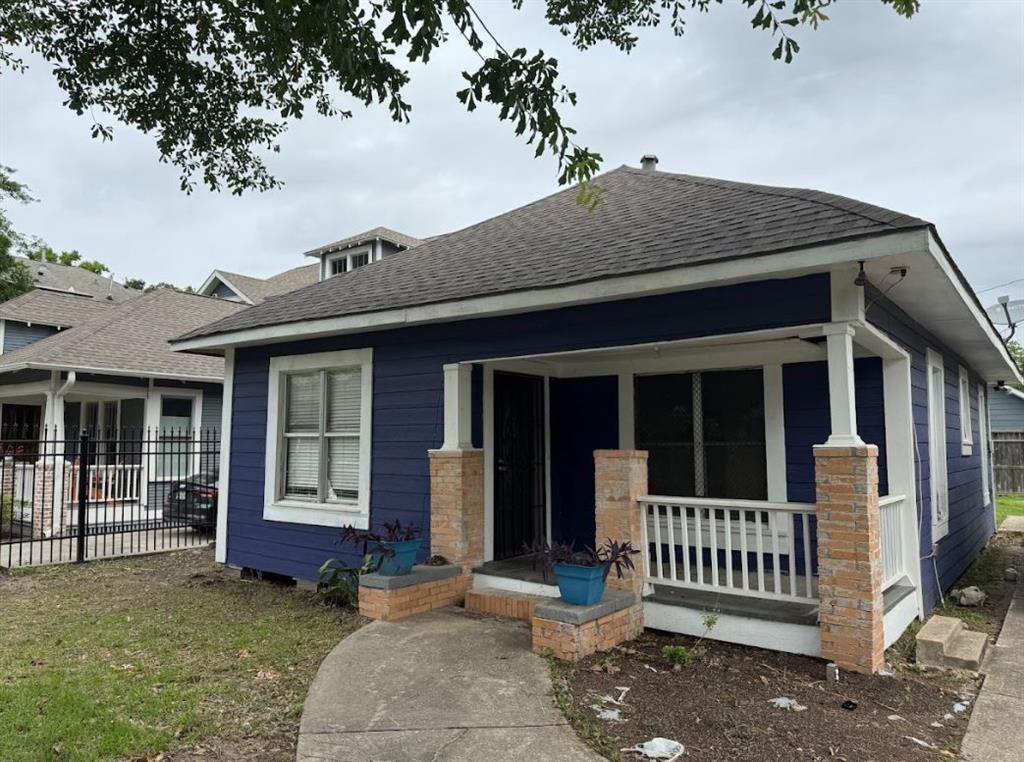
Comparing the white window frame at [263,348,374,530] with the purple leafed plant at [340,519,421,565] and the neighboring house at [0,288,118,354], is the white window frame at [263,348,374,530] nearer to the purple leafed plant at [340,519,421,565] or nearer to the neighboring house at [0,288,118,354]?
the purple leafed plant at [340,519,421,565]

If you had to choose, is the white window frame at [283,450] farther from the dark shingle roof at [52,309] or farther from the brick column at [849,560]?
the dark shingle roof at [52,309]

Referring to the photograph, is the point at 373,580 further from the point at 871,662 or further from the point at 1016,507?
the point at 1016,507

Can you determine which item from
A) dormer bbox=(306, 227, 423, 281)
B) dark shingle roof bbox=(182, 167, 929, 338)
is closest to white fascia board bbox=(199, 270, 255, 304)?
dormer bbox=(306, 227, 423, 281)

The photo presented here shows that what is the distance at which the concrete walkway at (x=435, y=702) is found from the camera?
321cm

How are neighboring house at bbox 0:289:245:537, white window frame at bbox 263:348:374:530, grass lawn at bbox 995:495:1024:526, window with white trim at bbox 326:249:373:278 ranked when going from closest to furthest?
1. white window frame at bbox 263:348:374:530
2. neighboring house at bbox 0:289:245:537
3. grass lawn at bbox 995:495:1024:526
4. window with white trim at bbox 326:249:373:278

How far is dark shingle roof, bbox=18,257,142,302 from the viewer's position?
25062 millimetres

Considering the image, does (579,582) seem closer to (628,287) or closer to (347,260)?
(628,287)

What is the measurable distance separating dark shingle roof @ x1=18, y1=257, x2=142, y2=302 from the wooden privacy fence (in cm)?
3031

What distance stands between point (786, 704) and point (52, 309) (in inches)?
746

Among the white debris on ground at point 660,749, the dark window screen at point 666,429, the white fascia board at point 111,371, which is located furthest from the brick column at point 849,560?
the white fascia board at point 111,371

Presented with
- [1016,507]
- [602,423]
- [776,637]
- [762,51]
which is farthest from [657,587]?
[1016,507]

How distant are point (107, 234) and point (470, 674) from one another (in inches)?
1718

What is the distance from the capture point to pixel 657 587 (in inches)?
217

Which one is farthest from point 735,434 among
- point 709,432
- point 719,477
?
point 719,477
